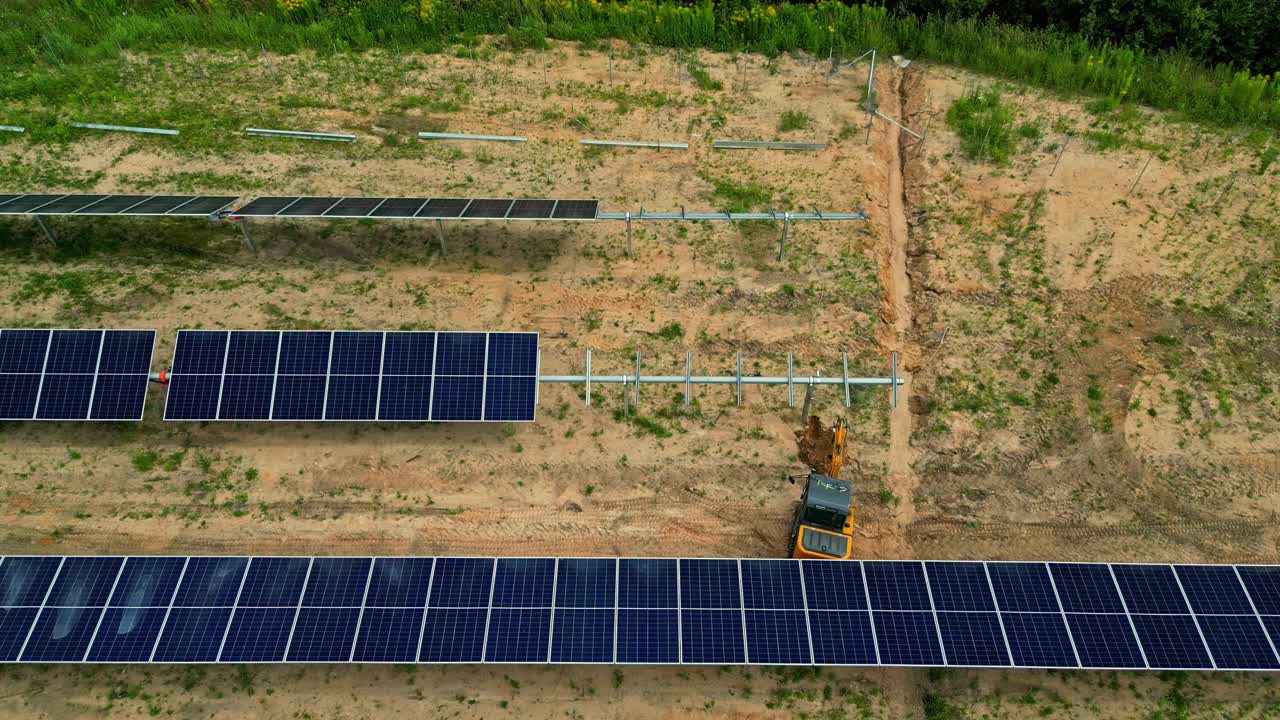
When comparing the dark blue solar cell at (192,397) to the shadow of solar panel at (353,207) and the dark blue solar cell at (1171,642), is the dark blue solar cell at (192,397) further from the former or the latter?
the dark blue solar cell at (1171,642)

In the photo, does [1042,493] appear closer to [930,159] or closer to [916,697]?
[916,697]

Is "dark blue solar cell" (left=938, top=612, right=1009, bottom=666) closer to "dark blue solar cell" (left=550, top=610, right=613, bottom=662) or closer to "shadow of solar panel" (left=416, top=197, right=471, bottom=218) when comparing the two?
"dark blue solar cell" (left=550, top=610, right=613, bottom=662)

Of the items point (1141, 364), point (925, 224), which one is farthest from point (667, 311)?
point (1141, 364)

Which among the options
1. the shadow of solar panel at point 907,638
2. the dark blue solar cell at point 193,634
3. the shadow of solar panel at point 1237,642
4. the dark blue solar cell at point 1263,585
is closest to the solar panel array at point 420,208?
the dark blue solar cell at point 193,634

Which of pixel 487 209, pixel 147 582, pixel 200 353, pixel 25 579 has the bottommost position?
pixel 147 582

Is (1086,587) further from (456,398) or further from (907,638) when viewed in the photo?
(456,398)

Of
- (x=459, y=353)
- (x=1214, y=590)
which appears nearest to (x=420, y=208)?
(x=459, y=353)
